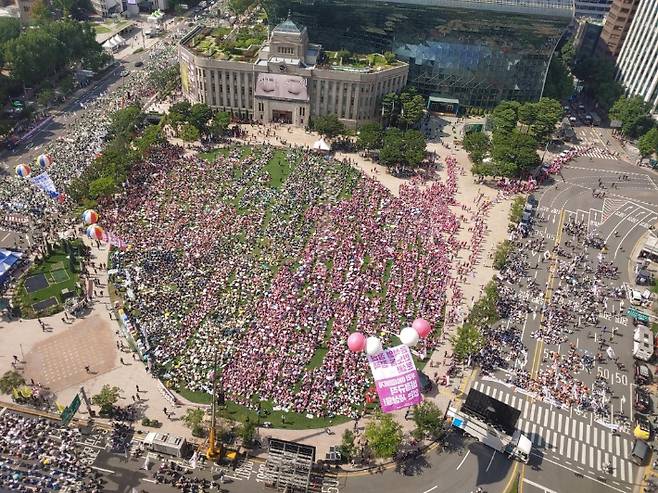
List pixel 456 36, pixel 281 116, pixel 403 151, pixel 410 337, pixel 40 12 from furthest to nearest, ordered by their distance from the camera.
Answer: pixel 40 12 < pixel 456 36 < pixel 281 116 < pixel 403 151 < pixel 410 337

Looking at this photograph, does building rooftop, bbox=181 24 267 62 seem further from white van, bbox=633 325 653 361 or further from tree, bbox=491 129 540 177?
white van, bbox=633 325 653 361

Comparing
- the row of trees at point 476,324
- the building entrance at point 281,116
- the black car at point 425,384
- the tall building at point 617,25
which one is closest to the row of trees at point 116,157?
the building entrance at point 281,116

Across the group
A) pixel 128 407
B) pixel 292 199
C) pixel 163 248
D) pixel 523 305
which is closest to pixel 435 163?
pixel 292 199

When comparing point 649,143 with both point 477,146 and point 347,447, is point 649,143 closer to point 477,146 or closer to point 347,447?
point 477,146

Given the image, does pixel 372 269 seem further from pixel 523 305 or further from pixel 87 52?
pixel 87 52

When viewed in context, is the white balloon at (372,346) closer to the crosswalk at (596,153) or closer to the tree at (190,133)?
the tree at (190,133)

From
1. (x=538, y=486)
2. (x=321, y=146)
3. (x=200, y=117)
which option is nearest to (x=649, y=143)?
(x=321, y=146)
